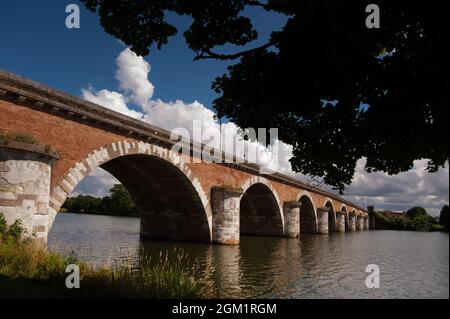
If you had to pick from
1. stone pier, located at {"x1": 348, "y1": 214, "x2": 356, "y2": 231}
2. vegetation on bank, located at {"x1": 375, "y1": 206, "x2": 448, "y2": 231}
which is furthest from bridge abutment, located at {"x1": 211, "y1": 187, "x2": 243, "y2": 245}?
vegetation on bank, located at {"x1": 375, "y1": 206, "x2": 448, "y2": 231}

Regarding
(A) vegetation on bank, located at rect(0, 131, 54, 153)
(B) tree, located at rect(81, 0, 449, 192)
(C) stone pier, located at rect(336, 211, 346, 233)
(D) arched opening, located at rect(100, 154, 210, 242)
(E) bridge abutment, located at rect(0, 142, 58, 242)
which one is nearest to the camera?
(B) tree, located at rect(81, 0, 449, 192)

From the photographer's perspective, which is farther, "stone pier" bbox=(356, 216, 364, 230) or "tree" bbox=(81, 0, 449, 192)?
"stone pier" bbox=(356, 216, 364, 230)

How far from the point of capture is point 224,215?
23.5 meters

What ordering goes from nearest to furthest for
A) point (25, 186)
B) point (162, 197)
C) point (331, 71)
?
point (331, 71)
point (25, 186)
point (162, 197)

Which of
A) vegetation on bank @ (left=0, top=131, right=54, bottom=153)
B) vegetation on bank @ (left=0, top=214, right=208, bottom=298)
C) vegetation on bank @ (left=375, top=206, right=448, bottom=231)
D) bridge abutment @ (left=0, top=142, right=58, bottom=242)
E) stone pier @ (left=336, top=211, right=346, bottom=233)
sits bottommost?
vegetation on bank @ (left=375, top=206, right=448, bottom=231)

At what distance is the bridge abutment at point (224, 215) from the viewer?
23391 mm

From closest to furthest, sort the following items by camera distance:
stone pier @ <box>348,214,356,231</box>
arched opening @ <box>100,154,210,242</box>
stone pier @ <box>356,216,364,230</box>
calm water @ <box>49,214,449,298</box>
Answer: calm water @ <box>49,214,449,298</box> → arched opening @ <box>100,154,210,242</box> → stone pier @ <box>348,214,356,231</box> → stone pier @ <box>356,216,364,230</box>

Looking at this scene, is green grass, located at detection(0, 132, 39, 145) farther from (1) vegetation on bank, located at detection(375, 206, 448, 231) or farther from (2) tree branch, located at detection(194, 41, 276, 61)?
(1) vegetation on bank, located at detection(375, 206, 448, 231)

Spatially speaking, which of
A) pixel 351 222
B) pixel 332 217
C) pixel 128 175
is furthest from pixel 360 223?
pixel 128 175

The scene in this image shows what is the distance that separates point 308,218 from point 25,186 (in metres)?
37.5

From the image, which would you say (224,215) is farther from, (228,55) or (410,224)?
(410,224)

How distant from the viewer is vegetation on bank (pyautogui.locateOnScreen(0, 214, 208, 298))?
7.04 meters

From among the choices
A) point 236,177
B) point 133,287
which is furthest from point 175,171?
point 133,287

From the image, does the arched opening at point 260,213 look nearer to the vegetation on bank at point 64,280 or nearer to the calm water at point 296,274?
the calm water at point 296,274
